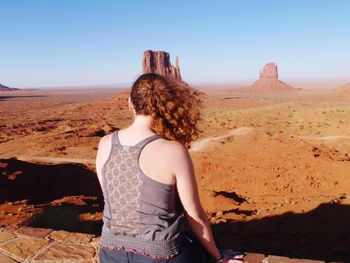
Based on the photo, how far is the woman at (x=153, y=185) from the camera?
188 centimetres

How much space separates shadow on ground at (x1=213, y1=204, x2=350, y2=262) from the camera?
615 cm

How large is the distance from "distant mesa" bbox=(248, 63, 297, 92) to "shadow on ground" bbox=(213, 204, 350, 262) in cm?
10426

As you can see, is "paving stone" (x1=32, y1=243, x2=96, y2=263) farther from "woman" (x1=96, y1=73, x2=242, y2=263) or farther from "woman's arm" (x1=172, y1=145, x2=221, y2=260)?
"woman's arm" (x1=172, y1=145, x2=221, y2=260)

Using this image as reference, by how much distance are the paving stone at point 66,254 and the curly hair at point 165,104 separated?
2.03 metres

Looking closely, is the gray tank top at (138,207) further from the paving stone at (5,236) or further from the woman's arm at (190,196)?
A: the paving stone at (5,236)

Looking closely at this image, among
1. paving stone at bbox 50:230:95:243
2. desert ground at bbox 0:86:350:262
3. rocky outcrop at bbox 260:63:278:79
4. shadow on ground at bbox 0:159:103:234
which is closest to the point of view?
paving stone at bbox 50:230:95:243

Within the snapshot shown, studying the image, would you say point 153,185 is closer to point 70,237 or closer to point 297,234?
point 70,237

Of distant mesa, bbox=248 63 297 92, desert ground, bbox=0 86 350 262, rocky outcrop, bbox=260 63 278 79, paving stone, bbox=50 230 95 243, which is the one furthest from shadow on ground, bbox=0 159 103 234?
rocky outcrop, bbox=260 63 278 79

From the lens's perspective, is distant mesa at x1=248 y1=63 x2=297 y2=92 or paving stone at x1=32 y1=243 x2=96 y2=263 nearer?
paving stone at x1=32 y1=243 x2=96 y2=263

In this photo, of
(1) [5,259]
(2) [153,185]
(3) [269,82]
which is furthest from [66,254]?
(3) [269,82]

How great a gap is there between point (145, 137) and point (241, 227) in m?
6.04

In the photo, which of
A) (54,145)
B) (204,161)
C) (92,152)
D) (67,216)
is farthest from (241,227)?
(54,145)

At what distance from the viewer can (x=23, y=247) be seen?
3.70 m

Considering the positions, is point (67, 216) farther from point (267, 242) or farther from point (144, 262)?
point (144, 262)
